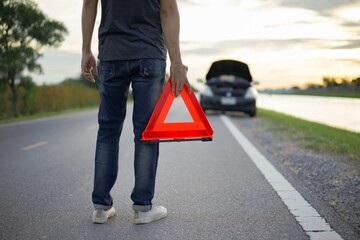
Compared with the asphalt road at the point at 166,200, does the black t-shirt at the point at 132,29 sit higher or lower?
higher

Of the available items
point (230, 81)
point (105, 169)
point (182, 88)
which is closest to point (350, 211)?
point (182, 88)

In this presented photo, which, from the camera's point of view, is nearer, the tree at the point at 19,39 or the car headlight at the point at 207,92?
the car headlight at the point at 207,92

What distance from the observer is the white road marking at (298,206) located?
3239mm

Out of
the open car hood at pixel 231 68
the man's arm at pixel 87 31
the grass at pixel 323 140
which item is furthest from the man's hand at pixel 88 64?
the open car hood at pixel 231 68

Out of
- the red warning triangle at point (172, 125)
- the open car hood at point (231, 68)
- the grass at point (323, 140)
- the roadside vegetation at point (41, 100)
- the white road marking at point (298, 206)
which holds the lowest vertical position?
the roadside vegetation at point (41, 100)

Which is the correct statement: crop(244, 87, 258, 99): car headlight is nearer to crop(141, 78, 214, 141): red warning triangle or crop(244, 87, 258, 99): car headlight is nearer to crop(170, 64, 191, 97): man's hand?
crop(141, 78, 214, 141): red warning triangle

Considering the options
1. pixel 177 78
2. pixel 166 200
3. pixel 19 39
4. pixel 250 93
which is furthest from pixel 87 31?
pixel 19 39

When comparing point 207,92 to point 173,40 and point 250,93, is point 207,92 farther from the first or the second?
point 173,40

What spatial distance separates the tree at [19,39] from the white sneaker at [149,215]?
1831 cm

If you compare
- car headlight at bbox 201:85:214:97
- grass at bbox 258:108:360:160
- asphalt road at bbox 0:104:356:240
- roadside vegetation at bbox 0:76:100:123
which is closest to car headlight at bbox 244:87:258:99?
car headlight at bbox 201:85:214:97

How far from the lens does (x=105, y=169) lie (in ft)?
11.8

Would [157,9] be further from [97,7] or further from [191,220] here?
[191,220]

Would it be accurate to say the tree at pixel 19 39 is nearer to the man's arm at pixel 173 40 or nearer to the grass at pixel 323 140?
the grass at pixel 323 140

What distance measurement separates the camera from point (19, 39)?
21.7 m
